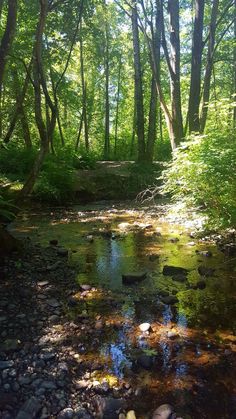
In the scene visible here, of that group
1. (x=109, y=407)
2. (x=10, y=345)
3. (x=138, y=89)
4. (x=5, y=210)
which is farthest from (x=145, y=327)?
(x=138, y=89)

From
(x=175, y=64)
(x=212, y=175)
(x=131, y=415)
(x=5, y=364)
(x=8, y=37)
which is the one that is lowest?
(x=131, y=415)

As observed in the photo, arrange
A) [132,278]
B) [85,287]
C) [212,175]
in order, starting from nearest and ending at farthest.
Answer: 1. [85,287]
2. [132,278]
3. [212,175]

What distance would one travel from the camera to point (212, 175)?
21.2ft

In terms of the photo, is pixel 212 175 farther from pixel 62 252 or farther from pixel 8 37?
pixel 8 37

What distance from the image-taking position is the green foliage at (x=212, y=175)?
638 centimetres

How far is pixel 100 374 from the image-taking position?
3418 mm

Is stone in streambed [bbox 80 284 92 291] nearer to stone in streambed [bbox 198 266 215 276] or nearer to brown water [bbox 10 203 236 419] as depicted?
brown water [bbox 10 203 236 419]

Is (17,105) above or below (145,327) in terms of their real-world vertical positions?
above

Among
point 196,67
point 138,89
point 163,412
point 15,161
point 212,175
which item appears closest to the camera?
point 163,412

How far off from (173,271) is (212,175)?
72.2 inches

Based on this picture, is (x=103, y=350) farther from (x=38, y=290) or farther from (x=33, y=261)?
(x=33, y=261)

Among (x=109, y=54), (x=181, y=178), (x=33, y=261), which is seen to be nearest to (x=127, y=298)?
(x=33, y=261)

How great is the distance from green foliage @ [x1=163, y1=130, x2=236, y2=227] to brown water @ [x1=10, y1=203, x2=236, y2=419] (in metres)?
0.93

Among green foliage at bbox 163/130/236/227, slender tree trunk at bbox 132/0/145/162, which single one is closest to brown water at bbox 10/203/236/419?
green foliage at bbox 163/130/236/227
